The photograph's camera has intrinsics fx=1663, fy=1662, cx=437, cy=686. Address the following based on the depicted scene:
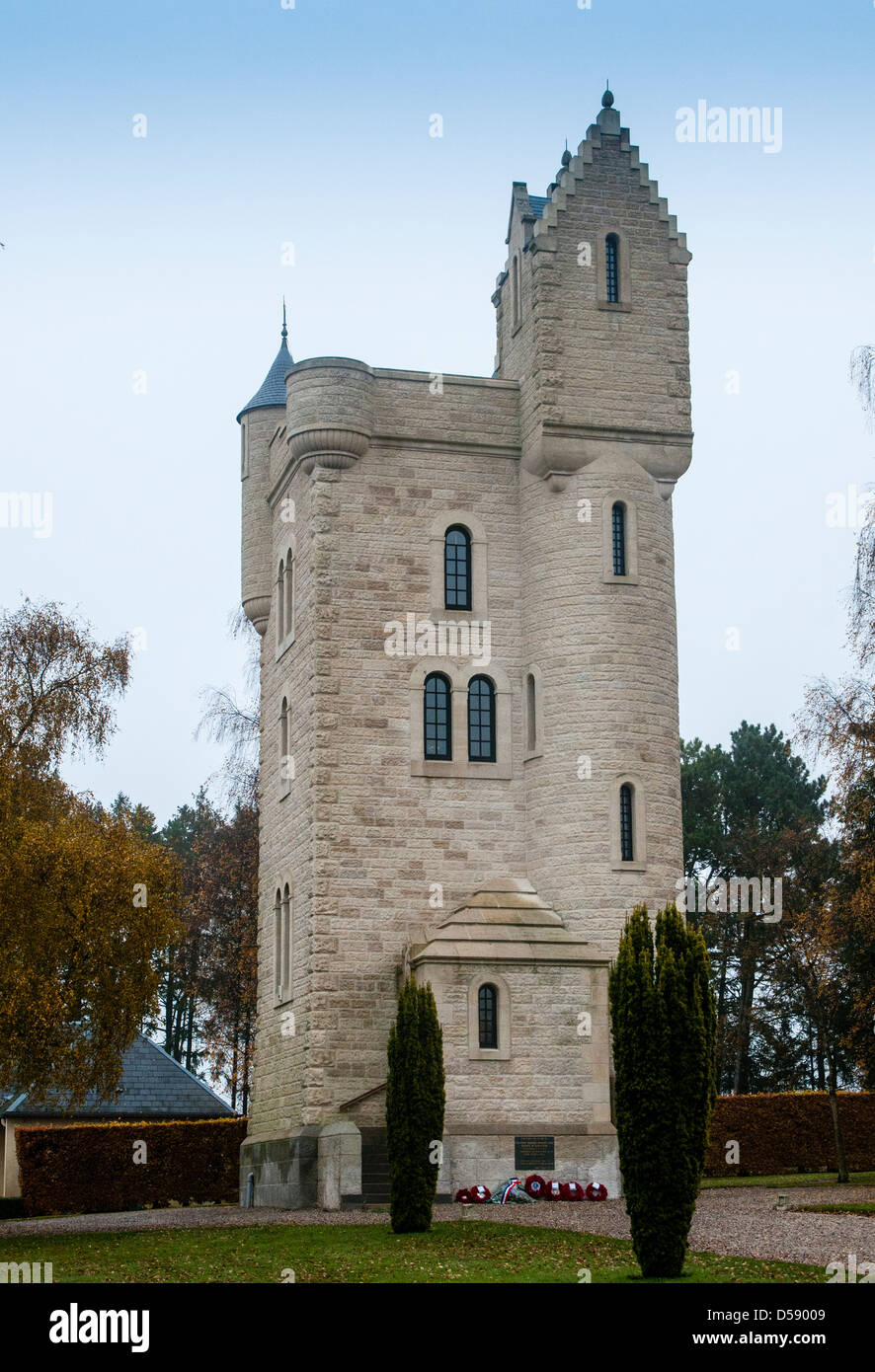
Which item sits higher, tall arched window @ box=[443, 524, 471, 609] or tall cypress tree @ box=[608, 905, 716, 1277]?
tall arched window @ box=[443, 524, 471, 609]

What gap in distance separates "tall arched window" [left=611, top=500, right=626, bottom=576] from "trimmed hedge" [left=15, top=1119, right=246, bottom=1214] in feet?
51.4

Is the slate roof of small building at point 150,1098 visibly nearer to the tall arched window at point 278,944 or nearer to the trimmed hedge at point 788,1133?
the tall arched window at point 278,944

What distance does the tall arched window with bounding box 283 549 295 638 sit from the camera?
32.3 metres

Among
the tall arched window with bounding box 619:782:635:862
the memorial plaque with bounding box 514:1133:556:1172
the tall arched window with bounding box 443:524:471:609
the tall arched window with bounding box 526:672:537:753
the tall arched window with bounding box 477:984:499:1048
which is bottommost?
the memorial plaque with bounding box 514:1133:556:1172

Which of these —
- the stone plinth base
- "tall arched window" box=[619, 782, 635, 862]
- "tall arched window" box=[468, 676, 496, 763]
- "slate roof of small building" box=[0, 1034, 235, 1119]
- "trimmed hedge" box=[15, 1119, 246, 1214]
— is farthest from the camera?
"slate roof of small building" box=[0, 1034, 235, 1119]

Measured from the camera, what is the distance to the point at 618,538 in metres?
30.4

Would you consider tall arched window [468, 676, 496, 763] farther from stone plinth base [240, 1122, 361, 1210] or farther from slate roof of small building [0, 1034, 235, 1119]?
slate roof of small building [0, 1034, 235, 1119]

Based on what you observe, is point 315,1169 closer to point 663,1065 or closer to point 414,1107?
point 414,1107

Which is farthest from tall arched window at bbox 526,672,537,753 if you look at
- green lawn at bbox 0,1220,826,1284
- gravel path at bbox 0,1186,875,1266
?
green lawn at bbox 0,1220,826,1284

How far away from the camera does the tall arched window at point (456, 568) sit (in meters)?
30.9
